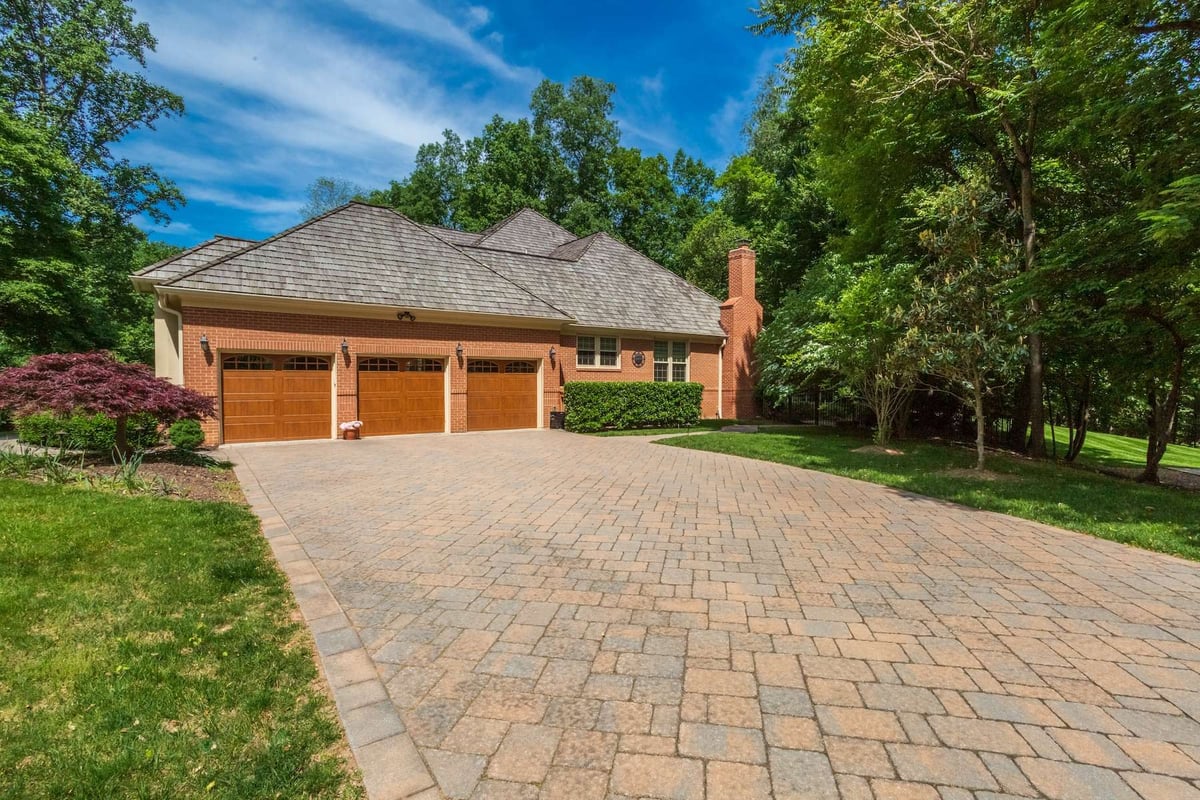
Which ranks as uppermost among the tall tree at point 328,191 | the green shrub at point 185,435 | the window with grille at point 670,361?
the tall tree at point 328,191

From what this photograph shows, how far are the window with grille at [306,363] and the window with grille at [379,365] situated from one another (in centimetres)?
87

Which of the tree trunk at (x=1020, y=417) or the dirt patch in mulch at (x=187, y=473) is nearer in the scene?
the dirt patch in mulch at (x=187, y=473)

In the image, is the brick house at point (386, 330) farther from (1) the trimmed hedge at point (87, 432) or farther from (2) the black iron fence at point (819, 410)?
(2) the black iron fence at point (819, 410)

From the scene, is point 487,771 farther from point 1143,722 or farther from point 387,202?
point 387,202

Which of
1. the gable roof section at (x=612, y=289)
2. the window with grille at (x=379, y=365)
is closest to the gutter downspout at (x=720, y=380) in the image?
the gable roof section at (x=612, y=289)

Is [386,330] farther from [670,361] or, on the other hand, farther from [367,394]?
[670,361]

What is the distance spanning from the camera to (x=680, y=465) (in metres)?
10.4

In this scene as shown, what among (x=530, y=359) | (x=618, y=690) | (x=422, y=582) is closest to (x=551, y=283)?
(x=530, y=359)

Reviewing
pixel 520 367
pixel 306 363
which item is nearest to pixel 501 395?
pixel 520 367

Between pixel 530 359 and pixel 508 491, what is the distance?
9592 mm

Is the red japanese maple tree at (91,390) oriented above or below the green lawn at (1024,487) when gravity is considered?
above

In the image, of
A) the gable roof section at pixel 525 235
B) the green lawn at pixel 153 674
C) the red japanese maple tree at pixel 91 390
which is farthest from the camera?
the gable roof section at pixel 525 235

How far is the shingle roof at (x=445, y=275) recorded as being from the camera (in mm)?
13195

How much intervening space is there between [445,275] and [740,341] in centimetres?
1222
